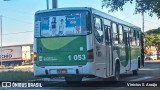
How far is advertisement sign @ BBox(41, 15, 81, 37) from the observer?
14.5 metres

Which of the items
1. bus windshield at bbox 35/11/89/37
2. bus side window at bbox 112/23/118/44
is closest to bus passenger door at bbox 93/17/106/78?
bus windshield at bbox 35/11/89/37

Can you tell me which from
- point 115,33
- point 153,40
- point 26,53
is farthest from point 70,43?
point 153,40

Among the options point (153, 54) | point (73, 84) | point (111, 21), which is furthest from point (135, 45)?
point (153, 54)

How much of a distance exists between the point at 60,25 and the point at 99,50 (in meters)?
1.73

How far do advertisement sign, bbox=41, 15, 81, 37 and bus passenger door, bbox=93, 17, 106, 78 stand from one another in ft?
2.58

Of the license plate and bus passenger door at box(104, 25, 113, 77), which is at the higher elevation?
bus passenger door at box(104, 25, 113, 77)

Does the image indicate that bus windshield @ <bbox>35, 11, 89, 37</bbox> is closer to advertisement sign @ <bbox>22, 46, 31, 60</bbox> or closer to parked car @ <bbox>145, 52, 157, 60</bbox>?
advertisement sign @ <bbox>22, 46, 31, 60</bbox>

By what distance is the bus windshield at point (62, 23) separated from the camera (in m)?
14.4

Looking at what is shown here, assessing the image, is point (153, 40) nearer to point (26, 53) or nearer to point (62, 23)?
point (26, 53)

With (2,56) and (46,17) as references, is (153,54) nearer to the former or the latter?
(2,56)

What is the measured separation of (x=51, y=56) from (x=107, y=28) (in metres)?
2.97

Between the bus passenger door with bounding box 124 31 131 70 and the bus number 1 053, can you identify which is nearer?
the bus number 1 053

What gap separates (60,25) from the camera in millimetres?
14633

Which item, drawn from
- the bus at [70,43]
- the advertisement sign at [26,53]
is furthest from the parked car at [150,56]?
the bus at [70,43]
